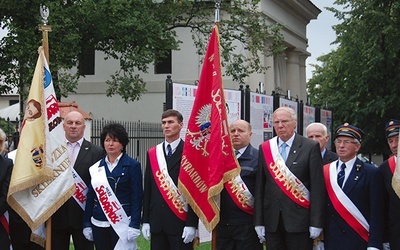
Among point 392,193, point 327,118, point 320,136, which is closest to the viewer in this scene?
point 392,193

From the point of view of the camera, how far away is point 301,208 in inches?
262

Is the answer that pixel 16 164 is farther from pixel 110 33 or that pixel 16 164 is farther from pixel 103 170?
pixel 110 33

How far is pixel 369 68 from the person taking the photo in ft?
76.7

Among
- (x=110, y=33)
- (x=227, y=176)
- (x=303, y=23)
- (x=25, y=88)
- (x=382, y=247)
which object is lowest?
(x=382, y=247)

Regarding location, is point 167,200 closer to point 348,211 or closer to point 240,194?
point 240,194

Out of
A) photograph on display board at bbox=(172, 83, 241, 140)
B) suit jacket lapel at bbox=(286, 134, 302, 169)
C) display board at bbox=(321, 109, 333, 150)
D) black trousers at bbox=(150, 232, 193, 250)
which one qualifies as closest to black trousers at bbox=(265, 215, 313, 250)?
suit jacket lapel at bbox=(286, 134, 302, 169)

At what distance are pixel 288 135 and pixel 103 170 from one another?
2049 mm

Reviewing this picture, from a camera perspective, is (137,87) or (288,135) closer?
(288,135)

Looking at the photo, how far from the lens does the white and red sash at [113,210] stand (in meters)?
6.94

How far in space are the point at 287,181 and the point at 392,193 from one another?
107 cm

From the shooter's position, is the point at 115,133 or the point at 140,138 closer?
the point at 115,133

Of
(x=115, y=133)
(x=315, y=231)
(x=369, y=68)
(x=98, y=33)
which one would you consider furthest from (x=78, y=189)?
(x=369, y=68)

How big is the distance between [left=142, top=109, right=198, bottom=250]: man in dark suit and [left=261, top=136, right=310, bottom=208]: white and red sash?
0.99m

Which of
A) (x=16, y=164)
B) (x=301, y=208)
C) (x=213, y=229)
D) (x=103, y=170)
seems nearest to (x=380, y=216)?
(x=301, y=208)
